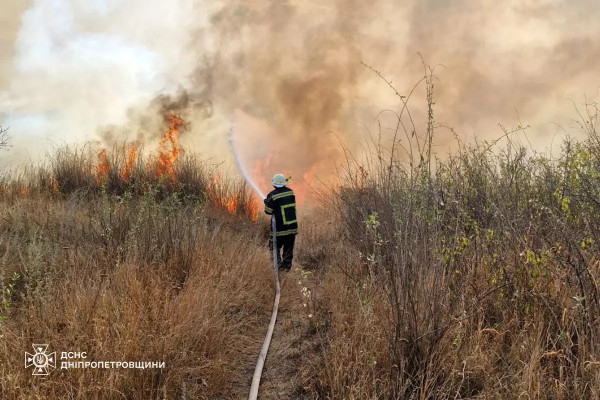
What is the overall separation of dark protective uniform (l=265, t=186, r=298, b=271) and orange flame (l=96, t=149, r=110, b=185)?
5.71m

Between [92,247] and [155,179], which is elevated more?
[155,179]

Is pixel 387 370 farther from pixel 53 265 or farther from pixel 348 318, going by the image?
pixel 53 265

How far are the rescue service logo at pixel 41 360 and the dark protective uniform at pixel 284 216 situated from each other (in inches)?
198

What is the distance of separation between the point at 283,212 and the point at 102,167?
6341 mm

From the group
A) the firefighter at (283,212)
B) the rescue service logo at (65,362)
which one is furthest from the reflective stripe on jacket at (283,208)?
the rescue service logo at (65,362)

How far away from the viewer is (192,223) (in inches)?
220

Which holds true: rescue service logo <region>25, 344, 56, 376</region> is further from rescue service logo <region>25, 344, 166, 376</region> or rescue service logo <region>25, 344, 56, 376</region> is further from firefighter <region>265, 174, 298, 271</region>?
firefighter <region>265, 174, 298, 271</region>

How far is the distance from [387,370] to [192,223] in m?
3.99

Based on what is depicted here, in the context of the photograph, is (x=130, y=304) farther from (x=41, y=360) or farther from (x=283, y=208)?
(x=283, y=208)

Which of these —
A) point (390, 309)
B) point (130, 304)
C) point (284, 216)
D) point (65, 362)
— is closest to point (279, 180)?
point (284, 216)

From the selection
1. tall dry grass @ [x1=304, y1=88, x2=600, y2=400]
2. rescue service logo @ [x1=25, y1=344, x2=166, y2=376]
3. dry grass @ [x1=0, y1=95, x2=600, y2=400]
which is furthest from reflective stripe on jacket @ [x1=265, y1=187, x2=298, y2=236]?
rescue service logo @ [x1=25, y1=344, x2=166, y2=376]

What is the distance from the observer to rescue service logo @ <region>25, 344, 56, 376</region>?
90.9 inches

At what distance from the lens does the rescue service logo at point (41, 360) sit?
7.58 feet

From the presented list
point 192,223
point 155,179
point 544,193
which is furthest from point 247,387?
point 155,179
